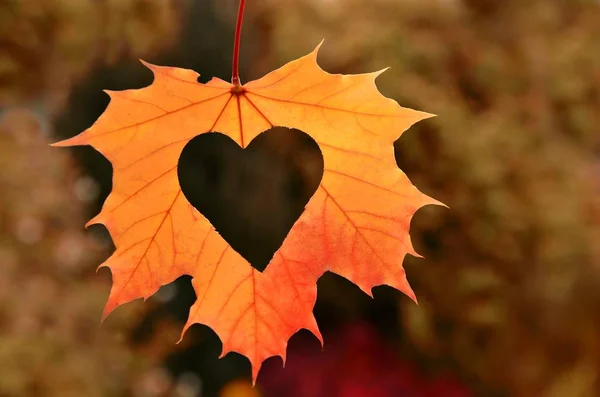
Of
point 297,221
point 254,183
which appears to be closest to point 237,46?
point 297,221

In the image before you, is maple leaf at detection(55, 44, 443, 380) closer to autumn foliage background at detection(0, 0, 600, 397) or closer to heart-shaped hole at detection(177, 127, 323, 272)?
autumn foliage background at detection(0, 0, 600, 397)

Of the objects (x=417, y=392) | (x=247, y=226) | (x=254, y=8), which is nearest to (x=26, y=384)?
(x=247, y=226)

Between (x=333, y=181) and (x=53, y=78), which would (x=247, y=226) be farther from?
(x=333, y=181)

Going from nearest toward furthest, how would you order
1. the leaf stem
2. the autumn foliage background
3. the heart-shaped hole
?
the leaf stem, the autumn foliage background, the heart-shaped hole

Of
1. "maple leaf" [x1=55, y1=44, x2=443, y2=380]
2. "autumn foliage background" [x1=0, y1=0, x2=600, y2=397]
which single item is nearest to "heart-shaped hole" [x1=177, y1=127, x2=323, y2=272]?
"autumn foliage background" [x1=0, y1=0, x2=600, y2=397]

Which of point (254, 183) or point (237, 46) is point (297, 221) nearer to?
point (237, 46)

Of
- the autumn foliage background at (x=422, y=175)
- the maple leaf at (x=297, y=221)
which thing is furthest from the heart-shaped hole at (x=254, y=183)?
the maple leaf at (x=297, y=221)

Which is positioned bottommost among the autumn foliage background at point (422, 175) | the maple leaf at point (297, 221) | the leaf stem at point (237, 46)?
the maple leaf at point (297, 221)

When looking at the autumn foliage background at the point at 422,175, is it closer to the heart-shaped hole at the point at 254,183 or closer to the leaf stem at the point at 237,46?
the heart-shaped hole at the point at 254,183
